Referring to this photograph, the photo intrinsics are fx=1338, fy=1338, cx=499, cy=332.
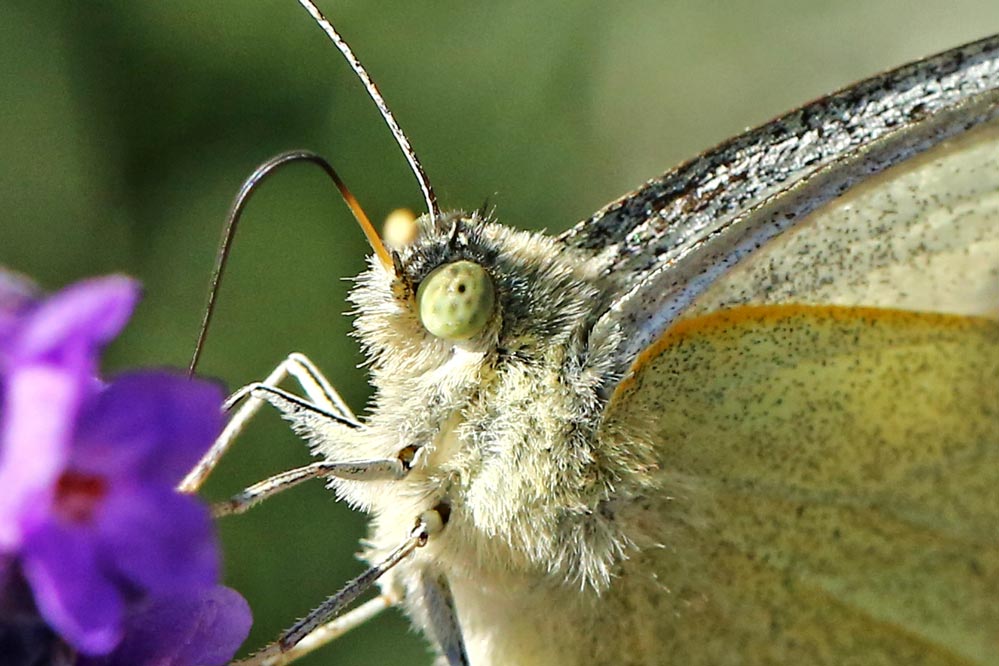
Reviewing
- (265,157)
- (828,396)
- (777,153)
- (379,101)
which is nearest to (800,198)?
(777,153)

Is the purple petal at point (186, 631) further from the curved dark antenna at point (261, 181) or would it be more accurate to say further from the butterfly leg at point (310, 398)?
the curved dark antenna at point (261, 181)

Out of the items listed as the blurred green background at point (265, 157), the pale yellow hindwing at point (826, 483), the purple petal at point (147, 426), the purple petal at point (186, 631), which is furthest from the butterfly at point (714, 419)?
the blurred green background at point (265, 157)

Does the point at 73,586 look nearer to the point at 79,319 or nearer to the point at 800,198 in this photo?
the point at 79,319

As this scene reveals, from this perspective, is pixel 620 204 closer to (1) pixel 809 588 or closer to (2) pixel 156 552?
(1) pixel 809 588

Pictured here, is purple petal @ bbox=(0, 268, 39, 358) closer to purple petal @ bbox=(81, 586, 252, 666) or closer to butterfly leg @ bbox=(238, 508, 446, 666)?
purple petal @ bbox=(81, 586, 252, 666)

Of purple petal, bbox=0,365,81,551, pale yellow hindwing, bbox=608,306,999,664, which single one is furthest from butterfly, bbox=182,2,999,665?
purple petal, bbox=0,365,81,551

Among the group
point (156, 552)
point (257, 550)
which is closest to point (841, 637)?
point (156, 552)

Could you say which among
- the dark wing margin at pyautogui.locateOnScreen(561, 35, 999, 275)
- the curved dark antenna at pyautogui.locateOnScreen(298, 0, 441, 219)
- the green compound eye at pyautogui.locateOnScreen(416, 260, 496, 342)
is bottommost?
the green compound eye at pyautogui.locateOnScreen(416, 260, 496, 342)
